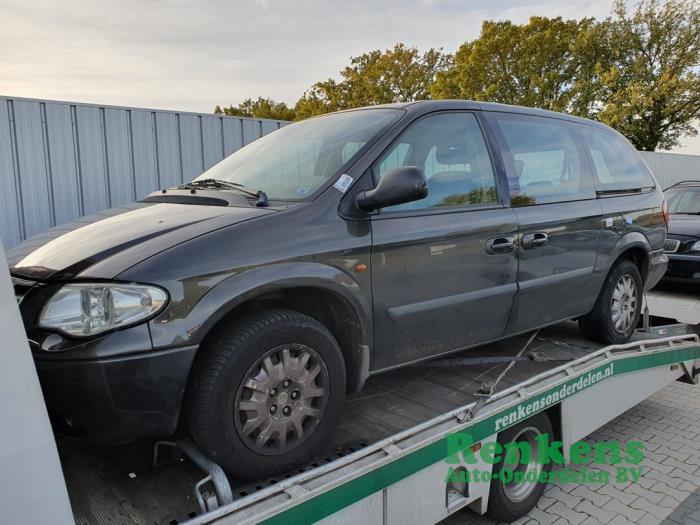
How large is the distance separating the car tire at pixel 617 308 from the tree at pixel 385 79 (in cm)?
2694

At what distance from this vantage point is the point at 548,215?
3.39 metres

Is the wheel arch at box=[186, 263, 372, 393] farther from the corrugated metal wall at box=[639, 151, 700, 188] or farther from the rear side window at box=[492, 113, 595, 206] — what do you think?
the corrugated metal wall at box=[639, 151, 700, 188]

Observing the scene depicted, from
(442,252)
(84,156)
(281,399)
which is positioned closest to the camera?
(281,399)

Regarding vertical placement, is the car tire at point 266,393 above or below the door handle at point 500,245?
below

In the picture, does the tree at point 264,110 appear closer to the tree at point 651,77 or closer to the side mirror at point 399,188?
the tree at point 651,77

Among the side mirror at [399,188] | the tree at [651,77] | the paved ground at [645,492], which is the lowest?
the paved ground at [645,492]

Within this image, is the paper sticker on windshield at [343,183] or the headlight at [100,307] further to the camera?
the paper sticker on windshield at [343,183]

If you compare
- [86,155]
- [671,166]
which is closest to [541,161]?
[86,155]

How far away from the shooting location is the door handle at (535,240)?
321cm

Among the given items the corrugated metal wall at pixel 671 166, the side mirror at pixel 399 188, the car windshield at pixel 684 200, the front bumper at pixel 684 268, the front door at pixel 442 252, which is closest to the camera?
the side mirror at pixel 399 188

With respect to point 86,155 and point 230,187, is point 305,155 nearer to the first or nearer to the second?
point 230,187

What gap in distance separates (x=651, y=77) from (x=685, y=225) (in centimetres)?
2046

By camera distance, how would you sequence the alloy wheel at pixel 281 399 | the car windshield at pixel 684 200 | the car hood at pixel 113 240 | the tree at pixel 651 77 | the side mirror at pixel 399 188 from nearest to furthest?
the car hood at pixel 113 240, the alloy wheel at pixel 281 399, the side mirror at pixel 399 188, the car windshield at pixel 684 200, the tree at pixel 651 77

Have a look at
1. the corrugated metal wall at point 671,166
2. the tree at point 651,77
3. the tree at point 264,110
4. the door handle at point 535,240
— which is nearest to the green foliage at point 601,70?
the tree at point 651,77
